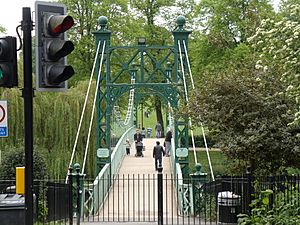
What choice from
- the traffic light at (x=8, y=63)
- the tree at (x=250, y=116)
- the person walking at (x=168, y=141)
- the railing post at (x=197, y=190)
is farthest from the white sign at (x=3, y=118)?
the person walking at (x=168, y=141)

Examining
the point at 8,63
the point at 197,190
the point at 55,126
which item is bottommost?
the point at 197,190

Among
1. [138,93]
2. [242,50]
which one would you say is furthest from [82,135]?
[138,93]

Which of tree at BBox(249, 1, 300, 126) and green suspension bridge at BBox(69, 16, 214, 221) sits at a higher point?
tree at BBox(249, 1, 300, 126)

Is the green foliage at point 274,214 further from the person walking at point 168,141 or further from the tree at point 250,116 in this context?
the person walking at point 168,141

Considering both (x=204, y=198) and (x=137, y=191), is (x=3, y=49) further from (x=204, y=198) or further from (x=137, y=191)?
(x=137, y=191)

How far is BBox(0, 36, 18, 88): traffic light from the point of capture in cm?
707

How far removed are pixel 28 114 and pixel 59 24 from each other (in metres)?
1.02

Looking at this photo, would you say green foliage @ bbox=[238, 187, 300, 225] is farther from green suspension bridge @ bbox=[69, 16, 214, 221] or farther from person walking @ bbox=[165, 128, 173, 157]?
person walking @ bbox=[165, 128, 173, 157]

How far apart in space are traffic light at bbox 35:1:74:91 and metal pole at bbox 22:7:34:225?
0.79 feet

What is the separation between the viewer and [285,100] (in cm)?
1545

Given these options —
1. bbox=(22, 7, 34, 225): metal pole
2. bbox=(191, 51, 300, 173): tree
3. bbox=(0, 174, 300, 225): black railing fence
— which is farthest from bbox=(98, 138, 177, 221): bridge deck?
bbox=(22, 7, 34, 225): metal pole

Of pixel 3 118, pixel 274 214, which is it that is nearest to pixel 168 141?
pixel 274 214

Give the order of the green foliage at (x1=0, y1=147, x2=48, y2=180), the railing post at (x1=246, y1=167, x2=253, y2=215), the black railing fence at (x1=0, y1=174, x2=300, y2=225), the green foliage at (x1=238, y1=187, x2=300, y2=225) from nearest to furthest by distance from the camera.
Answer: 1. the green foliage at (x1=238, y1=187, x2=300, y2=225)
2. the railing post at (x1=246, y1=167, x2=253, y2=215)
3. the black railing fence at (x1=0, y1=174, x2=300, y2=225)
4. the green foliage at (x1=0, y1=147, x2=48, y2=180)

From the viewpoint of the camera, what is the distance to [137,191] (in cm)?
2308
